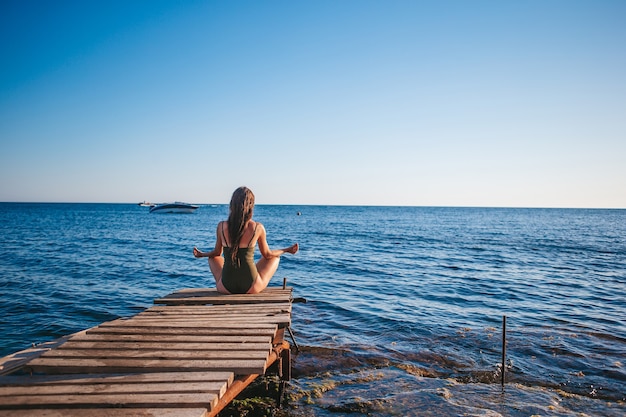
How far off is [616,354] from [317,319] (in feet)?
25.0

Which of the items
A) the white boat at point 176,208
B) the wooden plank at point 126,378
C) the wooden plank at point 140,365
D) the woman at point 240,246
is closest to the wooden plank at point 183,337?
the wooden plank at point 140,365

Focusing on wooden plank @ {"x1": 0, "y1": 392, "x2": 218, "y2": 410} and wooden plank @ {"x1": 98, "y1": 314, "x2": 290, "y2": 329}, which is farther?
wooden plank @ {"x1": 98, "y1": 314, "x2": 290, "y2": 329}

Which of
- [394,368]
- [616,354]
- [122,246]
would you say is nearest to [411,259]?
[616,354]

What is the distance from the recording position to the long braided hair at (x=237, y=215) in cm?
664

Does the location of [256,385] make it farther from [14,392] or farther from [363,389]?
[14,392]

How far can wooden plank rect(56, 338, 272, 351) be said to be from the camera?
4309 millimetres

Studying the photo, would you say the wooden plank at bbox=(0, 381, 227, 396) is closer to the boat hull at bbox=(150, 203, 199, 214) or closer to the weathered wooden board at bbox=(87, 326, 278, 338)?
the weathered wooden board at bbox=(87, 326, 278, 338)

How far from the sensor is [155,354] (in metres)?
4.11

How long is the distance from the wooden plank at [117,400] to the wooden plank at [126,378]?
0.81 feet

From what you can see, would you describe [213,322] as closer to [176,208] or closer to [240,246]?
[240,246]

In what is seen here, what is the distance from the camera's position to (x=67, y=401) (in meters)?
→ 3.27

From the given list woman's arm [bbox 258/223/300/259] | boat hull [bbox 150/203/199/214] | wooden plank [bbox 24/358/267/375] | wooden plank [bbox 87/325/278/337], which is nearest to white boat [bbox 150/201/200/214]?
boat hull [bbox 150/203/199/214]

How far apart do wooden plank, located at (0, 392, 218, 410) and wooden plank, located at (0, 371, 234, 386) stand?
9.7 inches

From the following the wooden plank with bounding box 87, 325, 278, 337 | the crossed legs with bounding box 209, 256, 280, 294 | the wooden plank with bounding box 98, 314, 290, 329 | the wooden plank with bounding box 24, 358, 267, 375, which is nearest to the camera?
the wooden plank with bounding box 24, 358, 267, 375
